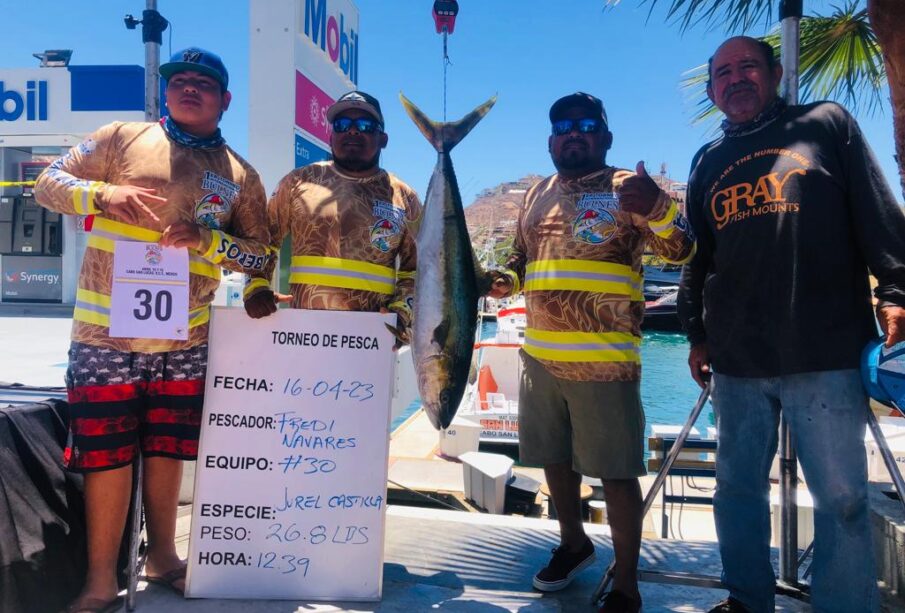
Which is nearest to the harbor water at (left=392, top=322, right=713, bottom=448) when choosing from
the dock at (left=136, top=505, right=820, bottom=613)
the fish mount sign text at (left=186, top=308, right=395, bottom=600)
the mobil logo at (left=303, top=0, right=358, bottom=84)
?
the mobil logo at (left=303, top=0, right=358, bottom=84)

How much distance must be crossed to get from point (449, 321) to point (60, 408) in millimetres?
1729

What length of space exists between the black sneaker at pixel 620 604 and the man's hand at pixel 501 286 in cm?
123

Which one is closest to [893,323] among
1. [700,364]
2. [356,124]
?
[700,364]

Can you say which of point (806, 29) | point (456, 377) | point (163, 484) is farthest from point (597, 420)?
point (806, 29)

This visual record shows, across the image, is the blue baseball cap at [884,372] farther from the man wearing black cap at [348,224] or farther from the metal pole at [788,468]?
the man wearing black cap at [348,224]

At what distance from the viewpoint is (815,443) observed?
203 cm

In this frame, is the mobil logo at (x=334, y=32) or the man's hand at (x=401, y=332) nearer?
the man's hand at (x=401, y=332)

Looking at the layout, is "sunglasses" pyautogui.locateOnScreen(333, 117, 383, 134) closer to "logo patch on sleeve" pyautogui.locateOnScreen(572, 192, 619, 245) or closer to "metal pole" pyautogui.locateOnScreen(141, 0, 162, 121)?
"logo patch on sleeve" pyautogui.locateOnScreen(572, 192, 619, 245)

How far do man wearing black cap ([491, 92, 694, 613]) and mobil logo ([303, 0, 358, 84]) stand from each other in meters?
2.71

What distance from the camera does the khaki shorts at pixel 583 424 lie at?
2.32 meters

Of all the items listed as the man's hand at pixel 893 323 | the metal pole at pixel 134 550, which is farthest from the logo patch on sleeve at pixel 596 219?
the metal pole at pixel 134 550

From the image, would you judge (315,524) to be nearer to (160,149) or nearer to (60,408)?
(60,408)

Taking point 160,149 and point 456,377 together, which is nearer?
point 456,377

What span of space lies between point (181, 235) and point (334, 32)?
3.45m
